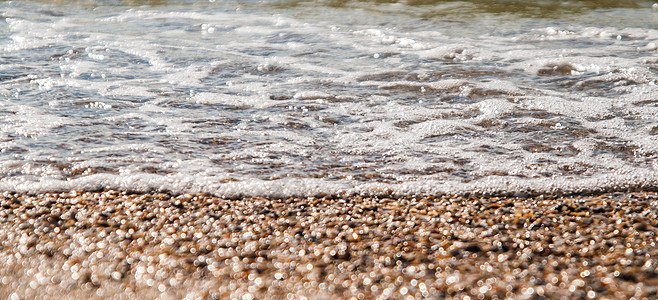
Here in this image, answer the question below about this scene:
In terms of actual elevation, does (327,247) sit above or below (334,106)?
above

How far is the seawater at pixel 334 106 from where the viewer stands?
273 centimetres

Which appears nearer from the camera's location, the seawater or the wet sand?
the wet sand

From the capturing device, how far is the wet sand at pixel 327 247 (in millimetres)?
1807

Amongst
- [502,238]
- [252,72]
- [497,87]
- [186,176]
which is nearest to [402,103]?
[497,87]

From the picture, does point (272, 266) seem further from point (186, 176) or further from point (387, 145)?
point (387, 145)

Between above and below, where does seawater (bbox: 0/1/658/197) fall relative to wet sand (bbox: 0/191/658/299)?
below

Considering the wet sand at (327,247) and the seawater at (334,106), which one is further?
the seawater at (334,106)

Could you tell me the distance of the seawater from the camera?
2.73m

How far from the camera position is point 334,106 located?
3908 millimetres

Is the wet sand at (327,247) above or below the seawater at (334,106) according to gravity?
above

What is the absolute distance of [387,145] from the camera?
3174mm

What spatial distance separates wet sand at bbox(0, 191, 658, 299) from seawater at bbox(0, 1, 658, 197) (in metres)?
0.19

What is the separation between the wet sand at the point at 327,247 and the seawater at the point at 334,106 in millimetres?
194

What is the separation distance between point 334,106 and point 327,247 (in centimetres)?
196
